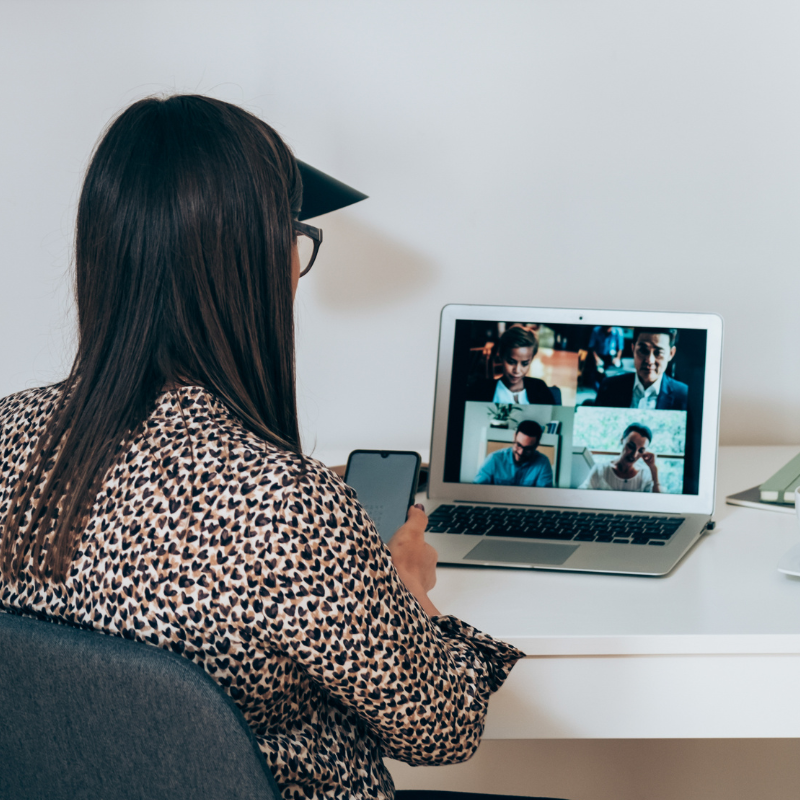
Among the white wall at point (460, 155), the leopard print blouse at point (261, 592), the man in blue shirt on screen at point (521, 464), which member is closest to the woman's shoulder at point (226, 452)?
the leopard print blouse at point (261, 592)

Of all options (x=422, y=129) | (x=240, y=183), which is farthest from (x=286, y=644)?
(x=422, y=129)

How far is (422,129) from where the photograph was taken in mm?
A: 1478

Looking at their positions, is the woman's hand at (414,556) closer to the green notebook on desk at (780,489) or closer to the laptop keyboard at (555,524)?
the laptop keyboard at (555,524)

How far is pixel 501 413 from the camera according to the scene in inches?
41.4

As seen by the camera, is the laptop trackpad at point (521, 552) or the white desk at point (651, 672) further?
the laptop trackpad at point (521, 552)

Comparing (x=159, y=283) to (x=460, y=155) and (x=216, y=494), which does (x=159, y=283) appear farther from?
(x=460, y=155)

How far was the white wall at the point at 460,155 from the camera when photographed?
144cm

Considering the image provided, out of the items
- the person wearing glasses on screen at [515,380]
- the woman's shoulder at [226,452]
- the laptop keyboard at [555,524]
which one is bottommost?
the laptop keyboard at [555,524]

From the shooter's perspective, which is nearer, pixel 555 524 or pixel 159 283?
pixel 159 283

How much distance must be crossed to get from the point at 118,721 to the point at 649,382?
2.63ft

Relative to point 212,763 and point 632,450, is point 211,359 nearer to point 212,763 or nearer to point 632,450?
point 212,763

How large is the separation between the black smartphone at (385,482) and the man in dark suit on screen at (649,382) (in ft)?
0.97

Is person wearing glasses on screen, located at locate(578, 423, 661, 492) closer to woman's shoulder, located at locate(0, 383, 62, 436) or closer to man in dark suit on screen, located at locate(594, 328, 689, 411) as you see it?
man in dark suit on screen, located at locate(594, 328, 689, 411)

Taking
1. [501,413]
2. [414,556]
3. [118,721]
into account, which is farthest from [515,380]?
[118,721]
